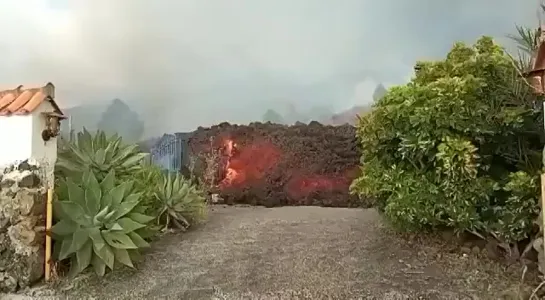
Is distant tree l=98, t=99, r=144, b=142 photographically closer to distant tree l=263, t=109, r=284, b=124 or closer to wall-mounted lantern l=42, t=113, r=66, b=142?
distant tree l=263, t=109, r=284, b=124

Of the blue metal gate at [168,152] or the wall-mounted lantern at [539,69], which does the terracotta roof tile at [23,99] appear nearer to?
the wall-mounted lantern at [539,69]

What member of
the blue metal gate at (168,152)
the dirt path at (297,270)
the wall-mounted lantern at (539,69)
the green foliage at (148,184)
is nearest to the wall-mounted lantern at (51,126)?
the green foliage at (148,184)

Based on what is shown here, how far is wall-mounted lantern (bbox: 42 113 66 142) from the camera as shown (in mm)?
3917

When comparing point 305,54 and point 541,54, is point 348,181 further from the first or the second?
point 541,54

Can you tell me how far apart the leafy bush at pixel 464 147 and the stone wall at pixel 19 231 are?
2594 millimetres

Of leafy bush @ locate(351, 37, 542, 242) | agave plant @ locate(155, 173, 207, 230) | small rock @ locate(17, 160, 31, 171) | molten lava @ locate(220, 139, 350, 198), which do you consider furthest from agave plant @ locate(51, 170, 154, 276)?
molten lava @ locate(220, 139, 350, 198)

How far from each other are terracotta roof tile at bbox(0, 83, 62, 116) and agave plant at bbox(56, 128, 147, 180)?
2.09 ft

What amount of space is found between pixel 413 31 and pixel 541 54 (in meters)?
4.83

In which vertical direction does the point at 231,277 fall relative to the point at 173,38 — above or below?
below

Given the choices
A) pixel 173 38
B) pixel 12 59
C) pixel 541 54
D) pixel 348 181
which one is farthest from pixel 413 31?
pixel 12 59

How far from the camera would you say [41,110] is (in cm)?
386

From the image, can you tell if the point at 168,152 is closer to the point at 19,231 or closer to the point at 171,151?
the point at 171,151

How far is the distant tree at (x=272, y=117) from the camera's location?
8.59 meters

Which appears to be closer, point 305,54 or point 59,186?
point 59,186
